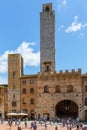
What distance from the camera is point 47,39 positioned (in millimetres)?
64500

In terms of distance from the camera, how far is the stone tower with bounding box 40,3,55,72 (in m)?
63.1

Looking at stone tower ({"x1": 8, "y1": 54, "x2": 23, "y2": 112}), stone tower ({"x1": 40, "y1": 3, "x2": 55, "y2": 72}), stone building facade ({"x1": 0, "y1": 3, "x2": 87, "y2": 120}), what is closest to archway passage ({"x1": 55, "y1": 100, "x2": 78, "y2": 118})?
stone building facade ({"x1": 0, "y1": 3, "x2": 87, "y2": 120})

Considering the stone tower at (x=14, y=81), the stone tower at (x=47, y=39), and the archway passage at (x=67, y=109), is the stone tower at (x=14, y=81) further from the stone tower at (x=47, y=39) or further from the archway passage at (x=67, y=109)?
the archway passage at (x=67, y=109)

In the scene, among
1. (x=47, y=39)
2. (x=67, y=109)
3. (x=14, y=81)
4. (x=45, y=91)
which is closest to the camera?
(x=45, y=91)

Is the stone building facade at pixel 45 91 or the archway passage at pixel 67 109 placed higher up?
the stone building facade at pixel 45 91

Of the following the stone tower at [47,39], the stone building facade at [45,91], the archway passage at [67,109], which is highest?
the stone tower at [47,39]

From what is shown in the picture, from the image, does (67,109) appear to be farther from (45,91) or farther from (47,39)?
(47,39)

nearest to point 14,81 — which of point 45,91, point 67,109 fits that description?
point 45,91

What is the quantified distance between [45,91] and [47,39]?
1414 cm

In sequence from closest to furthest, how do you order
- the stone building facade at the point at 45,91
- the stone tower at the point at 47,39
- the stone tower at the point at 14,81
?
1. the stone building facade at the point at 45,91
2. the stone tower at the point at 14,81
3. the stone tower at the point at 47,39

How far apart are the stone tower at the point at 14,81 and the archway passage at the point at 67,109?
893 cm

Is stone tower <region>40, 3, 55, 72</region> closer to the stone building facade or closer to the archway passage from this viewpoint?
the stone building facade

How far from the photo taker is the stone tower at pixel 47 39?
63.1 m

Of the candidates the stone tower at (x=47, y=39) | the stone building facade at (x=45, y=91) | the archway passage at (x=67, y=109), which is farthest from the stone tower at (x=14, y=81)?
the archway passage at (x=67, y=109)
